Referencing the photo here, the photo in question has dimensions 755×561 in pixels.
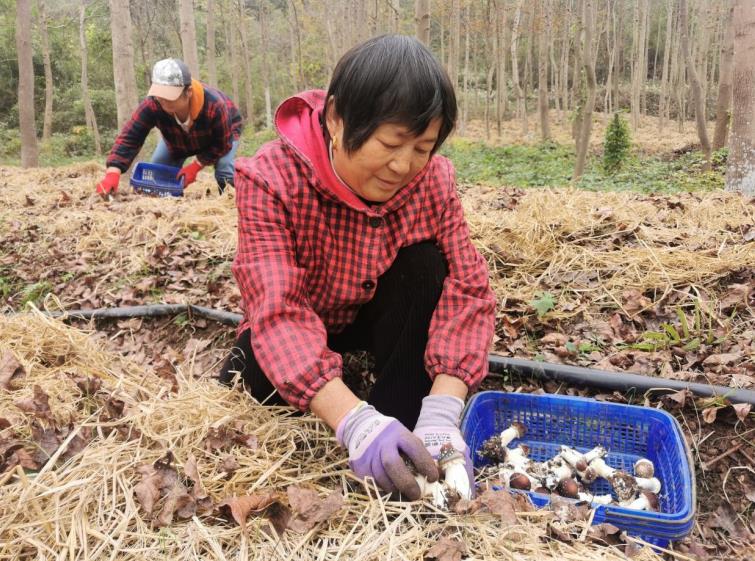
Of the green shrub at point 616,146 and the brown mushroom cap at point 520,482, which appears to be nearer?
the brown mushroom cap at point 520,482

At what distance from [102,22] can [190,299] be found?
25693 mm

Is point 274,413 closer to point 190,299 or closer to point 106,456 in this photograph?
point 106,456

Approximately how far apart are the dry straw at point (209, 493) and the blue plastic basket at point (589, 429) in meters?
0.47

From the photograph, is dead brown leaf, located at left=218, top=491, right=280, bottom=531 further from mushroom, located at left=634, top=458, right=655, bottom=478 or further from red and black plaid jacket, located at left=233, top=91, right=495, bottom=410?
mushroom, located at left=634, top=458, right=655, bottom=478

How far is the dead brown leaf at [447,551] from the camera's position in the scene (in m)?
1.28

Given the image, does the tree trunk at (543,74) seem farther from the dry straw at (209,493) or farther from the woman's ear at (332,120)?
the dry straw at (209,493)

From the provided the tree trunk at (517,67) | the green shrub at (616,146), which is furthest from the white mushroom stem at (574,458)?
the tree trunk at (517,67)

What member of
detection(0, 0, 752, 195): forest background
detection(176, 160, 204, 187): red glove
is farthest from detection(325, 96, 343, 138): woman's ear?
detection(176, 160, 204, 187): red glove

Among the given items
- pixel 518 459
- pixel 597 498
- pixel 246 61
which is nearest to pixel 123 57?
pixel 518 459

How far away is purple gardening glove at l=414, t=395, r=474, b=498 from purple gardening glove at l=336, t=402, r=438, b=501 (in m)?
0.13

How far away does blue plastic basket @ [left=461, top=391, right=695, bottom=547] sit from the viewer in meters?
1.80

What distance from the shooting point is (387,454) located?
137cm

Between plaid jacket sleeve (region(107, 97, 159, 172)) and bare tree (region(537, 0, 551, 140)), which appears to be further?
bare tree (region(537, 0, 551, 140))

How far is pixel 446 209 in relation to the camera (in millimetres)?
1895
